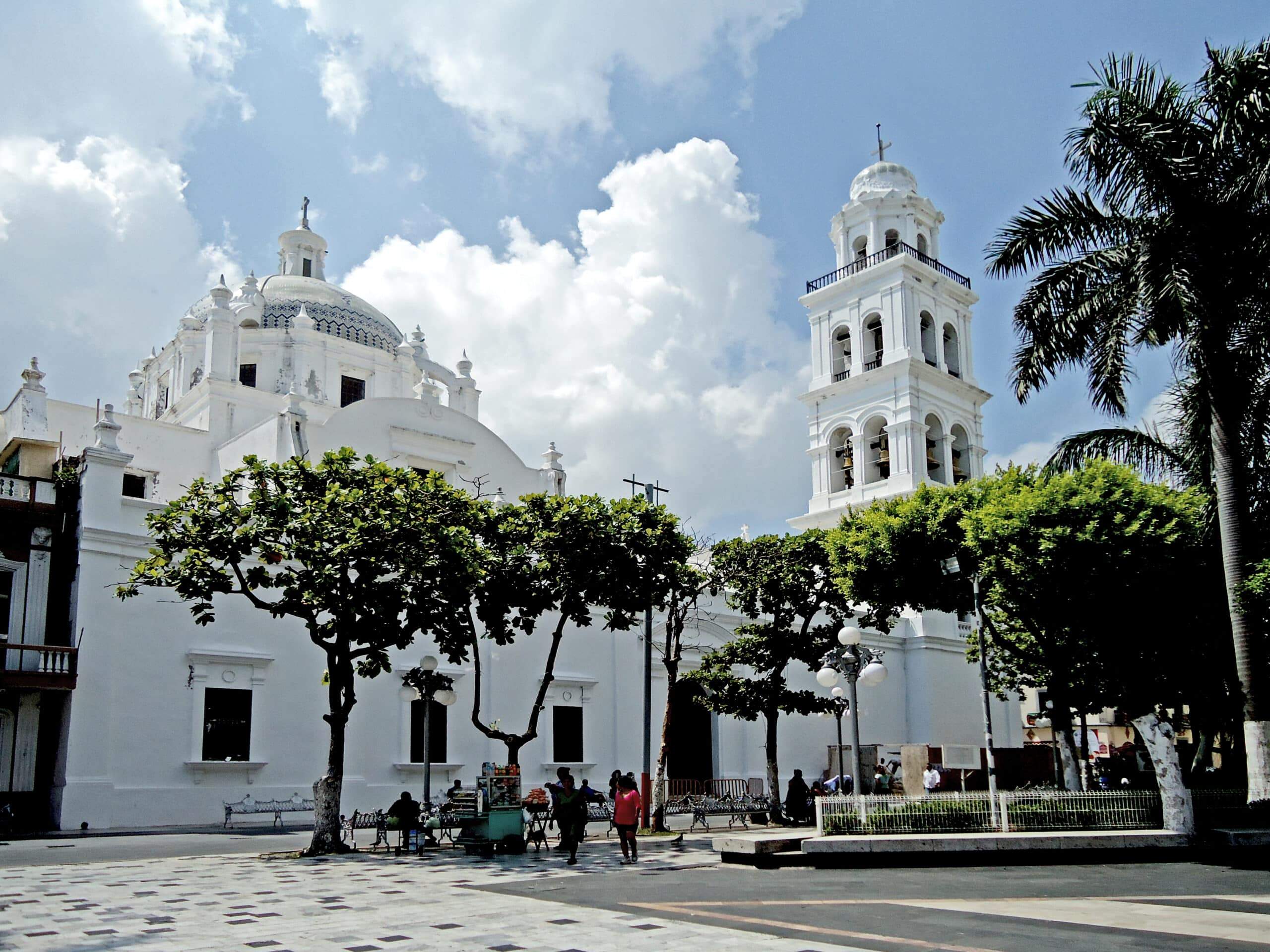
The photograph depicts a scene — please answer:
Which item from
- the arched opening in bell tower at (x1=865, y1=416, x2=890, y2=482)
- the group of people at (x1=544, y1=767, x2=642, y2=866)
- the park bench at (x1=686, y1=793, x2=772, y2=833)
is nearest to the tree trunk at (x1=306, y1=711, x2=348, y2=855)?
the group of people at (x1=544, y1=767, x2=642, y2=866)

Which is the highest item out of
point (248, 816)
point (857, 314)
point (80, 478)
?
point (857, 314)

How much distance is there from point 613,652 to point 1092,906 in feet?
67.0

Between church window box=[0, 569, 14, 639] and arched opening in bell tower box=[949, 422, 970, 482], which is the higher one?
arched opening in bell tower box=[949, 422, 970, 482]

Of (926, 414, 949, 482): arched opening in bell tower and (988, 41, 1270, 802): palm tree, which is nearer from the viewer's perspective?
(988, 41, 1270, 802): palm tree

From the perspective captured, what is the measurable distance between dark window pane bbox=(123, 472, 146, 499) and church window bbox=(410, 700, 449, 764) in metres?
10.5

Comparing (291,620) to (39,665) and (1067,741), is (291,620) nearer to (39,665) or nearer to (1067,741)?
(39,665)

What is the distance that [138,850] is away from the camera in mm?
16969

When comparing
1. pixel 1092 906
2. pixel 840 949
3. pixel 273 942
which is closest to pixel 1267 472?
pixel 1092 906

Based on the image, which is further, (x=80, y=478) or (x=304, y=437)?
(x=304, y=437)

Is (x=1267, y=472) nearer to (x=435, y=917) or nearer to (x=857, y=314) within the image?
(x=435, y=917)

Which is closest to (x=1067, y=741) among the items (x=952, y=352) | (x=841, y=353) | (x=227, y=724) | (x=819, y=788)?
(x=819, y=788)

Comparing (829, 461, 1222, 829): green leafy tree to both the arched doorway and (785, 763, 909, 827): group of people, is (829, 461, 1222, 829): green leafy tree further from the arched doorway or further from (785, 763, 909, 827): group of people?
the arched doorway

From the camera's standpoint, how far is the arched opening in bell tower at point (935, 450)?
38562mm

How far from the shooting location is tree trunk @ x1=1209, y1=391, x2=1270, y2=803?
1612 centimetres
